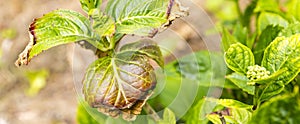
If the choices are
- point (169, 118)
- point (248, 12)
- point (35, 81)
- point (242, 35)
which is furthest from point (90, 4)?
point (35, 81)

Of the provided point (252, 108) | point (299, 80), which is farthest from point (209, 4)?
point (252, 108)

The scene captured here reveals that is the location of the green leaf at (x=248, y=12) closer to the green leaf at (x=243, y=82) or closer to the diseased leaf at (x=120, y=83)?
the green leaf at (x=243, y=82)

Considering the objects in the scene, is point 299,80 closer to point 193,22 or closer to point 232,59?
point 232,59

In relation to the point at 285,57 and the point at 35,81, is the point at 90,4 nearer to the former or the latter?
the point at 285,57

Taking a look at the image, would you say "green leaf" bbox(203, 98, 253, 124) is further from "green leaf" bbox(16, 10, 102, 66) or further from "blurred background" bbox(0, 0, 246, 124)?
"blurred background" bbox(0, 0, 246, 124)

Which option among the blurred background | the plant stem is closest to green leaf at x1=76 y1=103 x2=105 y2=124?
the plant stem

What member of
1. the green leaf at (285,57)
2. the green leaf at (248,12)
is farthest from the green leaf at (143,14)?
the green leaf at (248,12)
